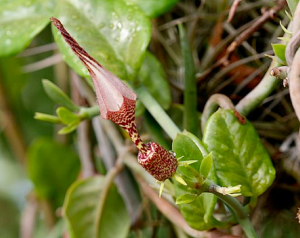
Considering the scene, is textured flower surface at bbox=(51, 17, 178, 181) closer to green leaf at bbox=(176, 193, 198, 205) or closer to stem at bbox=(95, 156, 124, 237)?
green leaf at bbox=(176, 193, 198, 205)

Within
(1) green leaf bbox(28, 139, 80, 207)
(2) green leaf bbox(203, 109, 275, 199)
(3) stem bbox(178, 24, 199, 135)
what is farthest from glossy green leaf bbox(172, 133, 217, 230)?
(1) green leaf bbox(28, 139, 80, 207)

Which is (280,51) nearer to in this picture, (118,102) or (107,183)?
(118,102)

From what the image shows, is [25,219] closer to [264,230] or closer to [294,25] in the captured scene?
[264,230]

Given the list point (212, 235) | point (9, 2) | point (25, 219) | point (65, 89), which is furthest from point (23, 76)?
point (212, 235)

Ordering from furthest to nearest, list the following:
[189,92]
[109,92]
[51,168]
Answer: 1. [51,168]
2. [189,92]
3. [109,92]

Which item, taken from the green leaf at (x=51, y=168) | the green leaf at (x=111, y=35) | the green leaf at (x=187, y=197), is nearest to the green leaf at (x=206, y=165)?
the green leaf at (x=187, y=197)

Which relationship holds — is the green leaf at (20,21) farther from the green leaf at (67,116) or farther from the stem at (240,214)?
the stem at (240,214)

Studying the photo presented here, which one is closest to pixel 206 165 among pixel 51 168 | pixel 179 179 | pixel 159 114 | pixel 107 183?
pixel 179 179

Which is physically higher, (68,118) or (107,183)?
(68,118)
